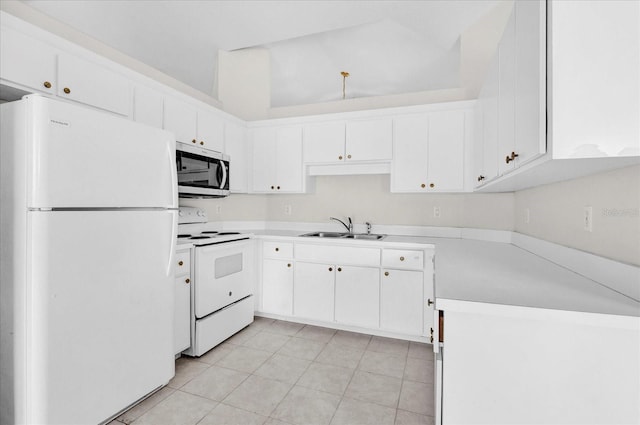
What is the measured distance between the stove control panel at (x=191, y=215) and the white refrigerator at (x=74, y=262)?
3.22 ft

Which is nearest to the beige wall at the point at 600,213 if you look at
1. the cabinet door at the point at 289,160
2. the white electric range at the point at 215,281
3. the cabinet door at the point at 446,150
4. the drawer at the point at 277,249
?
the cabinet door at the point at 446,150

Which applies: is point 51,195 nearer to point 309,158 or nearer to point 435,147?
point 309,158

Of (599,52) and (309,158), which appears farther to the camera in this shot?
(309,158)

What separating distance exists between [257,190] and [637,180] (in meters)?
3.01

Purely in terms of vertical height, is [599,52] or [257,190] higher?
[599,52]

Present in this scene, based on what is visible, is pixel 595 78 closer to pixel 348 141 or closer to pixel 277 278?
pixel 348 141

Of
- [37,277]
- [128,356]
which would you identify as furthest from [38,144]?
[128,356]

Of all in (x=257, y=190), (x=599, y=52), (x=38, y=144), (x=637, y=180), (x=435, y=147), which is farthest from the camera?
(x=257, y=190)

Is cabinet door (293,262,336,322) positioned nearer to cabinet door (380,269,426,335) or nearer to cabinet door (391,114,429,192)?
cabinet door (380,269,426,335)

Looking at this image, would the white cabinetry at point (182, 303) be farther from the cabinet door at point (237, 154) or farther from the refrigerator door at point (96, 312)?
the cabinet door at point (237, 154)

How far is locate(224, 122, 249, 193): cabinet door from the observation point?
10.4 ft

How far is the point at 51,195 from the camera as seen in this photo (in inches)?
54.3

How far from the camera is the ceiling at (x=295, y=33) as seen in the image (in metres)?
2.56

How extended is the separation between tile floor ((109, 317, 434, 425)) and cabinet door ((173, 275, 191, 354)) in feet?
0.56
